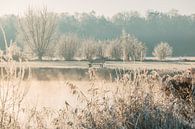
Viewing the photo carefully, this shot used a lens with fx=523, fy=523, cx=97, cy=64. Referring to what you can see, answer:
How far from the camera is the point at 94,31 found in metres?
159

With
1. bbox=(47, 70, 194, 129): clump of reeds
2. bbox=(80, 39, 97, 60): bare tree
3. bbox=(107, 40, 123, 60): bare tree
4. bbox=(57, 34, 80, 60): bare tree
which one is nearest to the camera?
bbox=(47, 70, 194, 129): clump of reeds

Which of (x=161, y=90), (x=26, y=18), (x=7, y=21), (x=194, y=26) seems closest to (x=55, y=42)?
(x=26, y=18)

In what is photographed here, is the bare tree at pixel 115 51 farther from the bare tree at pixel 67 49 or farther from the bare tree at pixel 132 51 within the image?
the bare tree at pixel 67 49

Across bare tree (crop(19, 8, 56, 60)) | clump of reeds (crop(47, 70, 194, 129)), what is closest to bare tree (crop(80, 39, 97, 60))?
bare tree (crop(19, 8, 56, 60))

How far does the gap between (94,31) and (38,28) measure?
61130mm

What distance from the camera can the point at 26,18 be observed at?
99.9 metres

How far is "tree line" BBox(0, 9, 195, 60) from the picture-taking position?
96062 millimetres

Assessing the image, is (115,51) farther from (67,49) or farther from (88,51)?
(67,49)

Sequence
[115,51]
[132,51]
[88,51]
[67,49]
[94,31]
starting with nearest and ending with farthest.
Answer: [132,51]
[88,51]
[67,49]
[115,51]
[94,31]

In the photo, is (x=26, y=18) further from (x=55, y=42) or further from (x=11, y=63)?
(x=11, y=63)

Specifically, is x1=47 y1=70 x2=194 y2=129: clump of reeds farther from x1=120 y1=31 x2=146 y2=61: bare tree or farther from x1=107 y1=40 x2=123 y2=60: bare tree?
x1=107 y1=40 x2=123 y2=60: bare tree


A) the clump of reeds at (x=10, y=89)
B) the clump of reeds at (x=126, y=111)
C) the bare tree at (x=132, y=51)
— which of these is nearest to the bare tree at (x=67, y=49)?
the bare tree at (x=132, y=51)

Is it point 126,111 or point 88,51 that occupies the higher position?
point 126,111

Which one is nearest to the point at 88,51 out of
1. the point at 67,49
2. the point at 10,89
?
the point at 67,49
